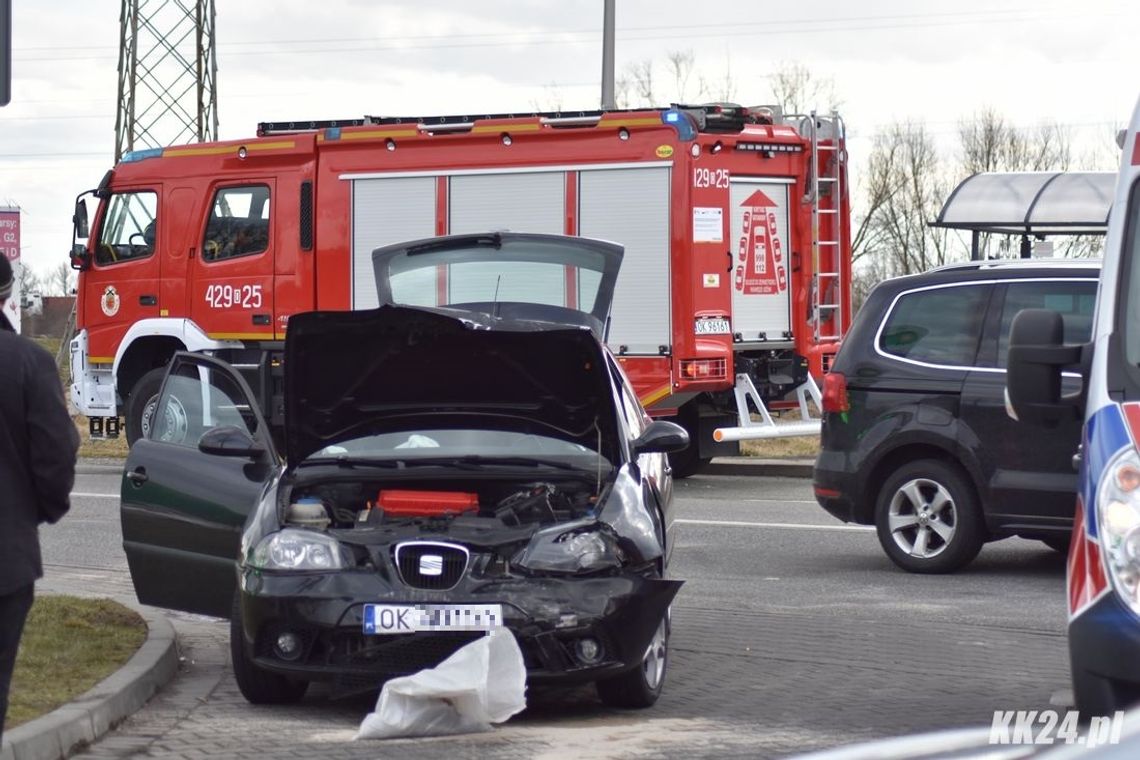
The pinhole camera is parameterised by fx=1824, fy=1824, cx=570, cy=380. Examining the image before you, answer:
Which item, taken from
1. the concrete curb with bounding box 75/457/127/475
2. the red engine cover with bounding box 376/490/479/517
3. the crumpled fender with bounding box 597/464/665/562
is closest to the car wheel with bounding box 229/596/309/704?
the red engine cover with bounding box 376/490/479/517

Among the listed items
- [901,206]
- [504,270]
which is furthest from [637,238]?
[901,206]

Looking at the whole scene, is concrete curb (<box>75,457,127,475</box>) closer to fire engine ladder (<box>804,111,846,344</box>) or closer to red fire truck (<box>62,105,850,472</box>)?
red fire truck (<box>62,105,850,472</box>)

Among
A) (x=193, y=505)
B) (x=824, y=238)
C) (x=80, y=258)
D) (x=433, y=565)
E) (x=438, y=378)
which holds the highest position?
(x=824, y=238)

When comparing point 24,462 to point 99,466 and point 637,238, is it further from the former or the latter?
point 99,466

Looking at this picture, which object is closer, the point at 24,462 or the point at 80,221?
the point at 24,462

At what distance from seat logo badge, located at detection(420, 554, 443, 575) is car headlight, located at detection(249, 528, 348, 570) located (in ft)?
1.02

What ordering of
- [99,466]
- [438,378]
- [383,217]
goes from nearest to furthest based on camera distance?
[438,378] → [383,217] → [99,466]

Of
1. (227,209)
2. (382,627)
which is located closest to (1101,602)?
(382,627)

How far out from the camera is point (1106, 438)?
560cm

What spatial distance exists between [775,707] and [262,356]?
10.8m

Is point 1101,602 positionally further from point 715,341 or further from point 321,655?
point 715,341

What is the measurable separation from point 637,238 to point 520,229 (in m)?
1.18

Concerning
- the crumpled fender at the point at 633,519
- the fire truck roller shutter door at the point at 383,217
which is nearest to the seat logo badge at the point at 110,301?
the fire truck roller shutter door at the point at 383,217

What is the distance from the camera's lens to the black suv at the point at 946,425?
10.7 meters
